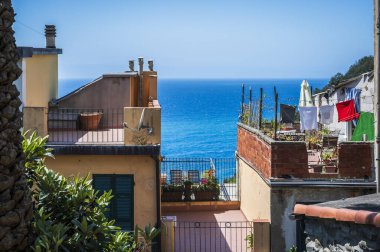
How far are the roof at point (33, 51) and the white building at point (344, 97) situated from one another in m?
10.0

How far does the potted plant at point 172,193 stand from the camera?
73.5ft

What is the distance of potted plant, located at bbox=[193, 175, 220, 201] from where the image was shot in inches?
895

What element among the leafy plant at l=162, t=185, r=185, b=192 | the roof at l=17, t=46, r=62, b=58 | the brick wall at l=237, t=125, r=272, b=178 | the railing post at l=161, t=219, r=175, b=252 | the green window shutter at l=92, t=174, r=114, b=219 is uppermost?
the roof at l=17, t=46, r=62, b=58

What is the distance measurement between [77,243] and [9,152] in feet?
4.93

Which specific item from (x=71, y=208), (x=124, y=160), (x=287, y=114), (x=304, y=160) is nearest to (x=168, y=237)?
(x=124, y=160)

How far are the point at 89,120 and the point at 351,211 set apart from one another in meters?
11.6

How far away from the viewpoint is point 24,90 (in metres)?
18.0

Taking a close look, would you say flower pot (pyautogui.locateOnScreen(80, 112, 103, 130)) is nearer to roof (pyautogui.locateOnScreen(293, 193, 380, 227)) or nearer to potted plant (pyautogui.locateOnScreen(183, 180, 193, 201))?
potted plant (pyautogui.locateOnScreen(183, 180, 193, 201))

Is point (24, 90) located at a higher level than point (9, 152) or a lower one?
higher

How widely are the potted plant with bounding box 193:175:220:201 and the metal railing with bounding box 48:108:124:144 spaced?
4.11m

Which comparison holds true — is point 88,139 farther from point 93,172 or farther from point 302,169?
point 302,169

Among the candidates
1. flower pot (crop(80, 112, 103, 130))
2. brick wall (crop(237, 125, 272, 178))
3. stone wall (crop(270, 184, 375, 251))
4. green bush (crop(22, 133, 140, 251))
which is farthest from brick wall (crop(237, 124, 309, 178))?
green bush (crop(22, 133, 140, 251))

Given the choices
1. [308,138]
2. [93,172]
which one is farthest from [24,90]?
[308,138]

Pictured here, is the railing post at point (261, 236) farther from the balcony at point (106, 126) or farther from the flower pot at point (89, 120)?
the flower pot at point (89, 120)
